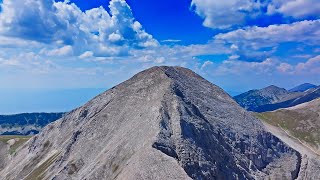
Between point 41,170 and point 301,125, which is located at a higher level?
point 301,125

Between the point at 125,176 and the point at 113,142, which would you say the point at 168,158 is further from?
the point at 113,142

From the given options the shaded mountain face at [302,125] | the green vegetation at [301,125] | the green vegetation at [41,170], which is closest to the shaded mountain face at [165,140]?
the green vegetation at [41,170]

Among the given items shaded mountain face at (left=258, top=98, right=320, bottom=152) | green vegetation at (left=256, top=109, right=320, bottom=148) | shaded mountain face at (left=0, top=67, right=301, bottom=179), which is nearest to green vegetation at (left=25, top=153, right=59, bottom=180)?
shaded mountain face at (left=0, top=67, right=301, bottom=179)

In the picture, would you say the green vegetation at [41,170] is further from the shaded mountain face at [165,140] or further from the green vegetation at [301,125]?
the green vegetation at [301,125]

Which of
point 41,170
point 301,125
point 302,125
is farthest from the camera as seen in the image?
point 302,125

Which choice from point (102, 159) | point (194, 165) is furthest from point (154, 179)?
point (102, 159)

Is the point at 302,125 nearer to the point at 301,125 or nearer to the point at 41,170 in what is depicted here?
the point at 301,125

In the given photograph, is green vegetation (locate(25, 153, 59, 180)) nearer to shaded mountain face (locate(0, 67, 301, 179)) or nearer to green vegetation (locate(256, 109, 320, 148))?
shaded mountain face (locate(0, 67, 301, 179))

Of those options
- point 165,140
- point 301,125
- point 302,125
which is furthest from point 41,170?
point 302,125
